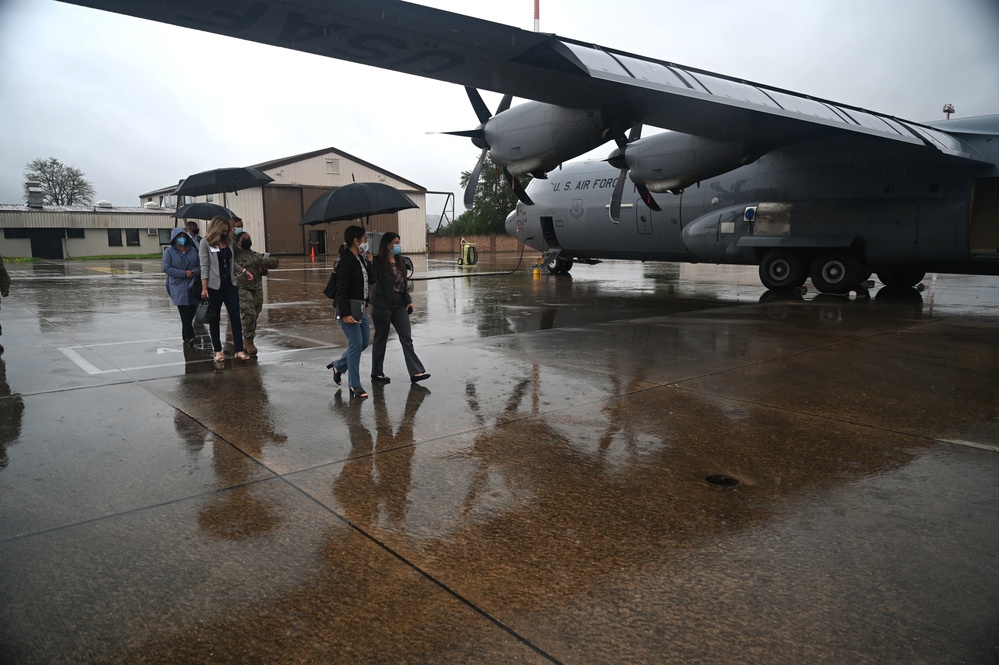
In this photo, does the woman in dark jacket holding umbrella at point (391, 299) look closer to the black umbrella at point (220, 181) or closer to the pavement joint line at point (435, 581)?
the pavement joint line at point (435, 581)

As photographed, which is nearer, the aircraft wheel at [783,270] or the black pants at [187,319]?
the black pants at [187,319]

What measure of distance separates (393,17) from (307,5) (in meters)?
0.89

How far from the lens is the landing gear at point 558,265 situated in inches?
832

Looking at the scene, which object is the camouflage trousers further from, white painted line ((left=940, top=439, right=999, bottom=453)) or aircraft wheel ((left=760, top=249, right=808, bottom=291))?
aircraft wheel ((left=760, top=249, right=808, bottom=291))

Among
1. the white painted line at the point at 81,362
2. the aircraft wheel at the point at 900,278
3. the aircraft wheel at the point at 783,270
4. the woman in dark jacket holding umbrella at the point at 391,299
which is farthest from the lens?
the aircraft wheel at the point at 900,278

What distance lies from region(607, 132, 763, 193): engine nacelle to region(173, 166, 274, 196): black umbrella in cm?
708

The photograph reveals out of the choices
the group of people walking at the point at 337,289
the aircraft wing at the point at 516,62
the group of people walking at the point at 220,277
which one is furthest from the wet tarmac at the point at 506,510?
the aircraft wing at the point at 516,62

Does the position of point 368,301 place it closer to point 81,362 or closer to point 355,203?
point 355,203

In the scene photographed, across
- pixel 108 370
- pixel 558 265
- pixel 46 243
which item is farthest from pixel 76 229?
pixel 108 370

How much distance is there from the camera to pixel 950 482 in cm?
383

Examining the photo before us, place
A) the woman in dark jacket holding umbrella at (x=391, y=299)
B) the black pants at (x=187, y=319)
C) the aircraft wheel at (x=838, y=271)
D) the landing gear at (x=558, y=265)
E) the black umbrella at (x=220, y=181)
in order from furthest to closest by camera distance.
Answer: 1. the landing gear at (x=558, y=265)
2. the aircraft wheel at (x=838, y=271)
3. the black umbrella at (x=220, y=181)
4. the black pants at (x=187, y=319)
5. the woman in dark jacket holding umbrella at (x=391, y=299)

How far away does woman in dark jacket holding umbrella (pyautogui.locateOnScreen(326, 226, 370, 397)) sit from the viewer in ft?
19.9

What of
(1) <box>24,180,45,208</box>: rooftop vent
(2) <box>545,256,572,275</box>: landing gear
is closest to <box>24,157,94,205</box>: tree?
(1) <box>24,180,45,208</box>: rooftop vent

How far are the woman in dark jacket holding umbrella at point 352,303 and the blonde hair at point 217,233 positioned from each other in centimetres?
208
